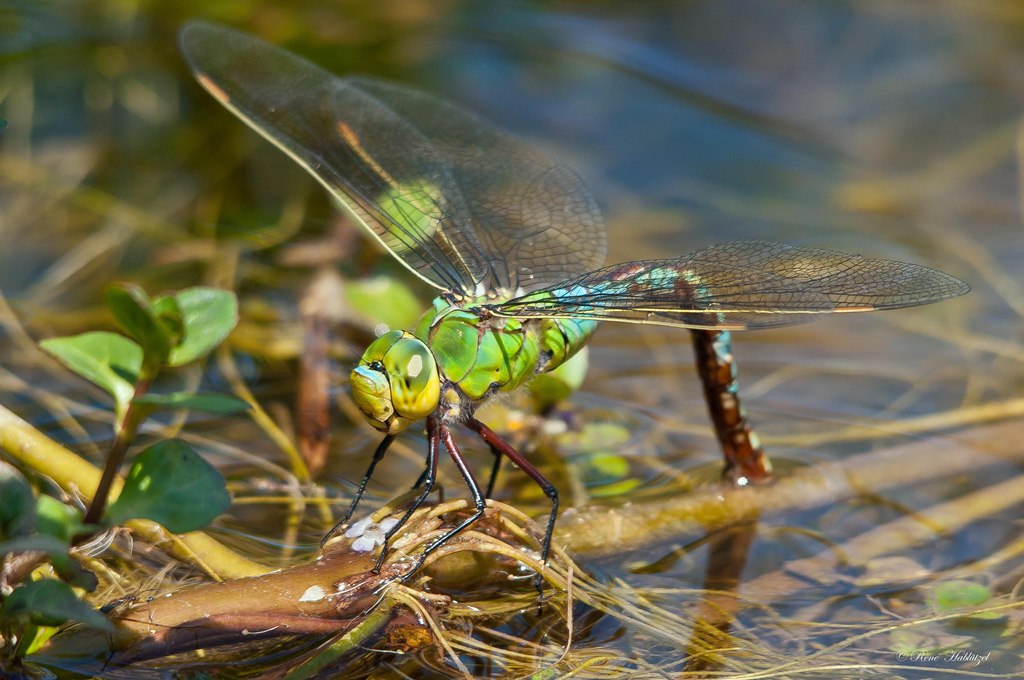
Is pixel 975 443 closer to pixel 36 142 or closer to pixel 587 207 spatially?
pixel 587 207

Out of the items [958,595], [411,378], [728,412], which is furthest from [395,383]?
[958,595]

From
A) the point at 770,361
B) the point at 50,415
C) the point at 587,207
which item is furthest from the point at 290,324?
the point at 770,361

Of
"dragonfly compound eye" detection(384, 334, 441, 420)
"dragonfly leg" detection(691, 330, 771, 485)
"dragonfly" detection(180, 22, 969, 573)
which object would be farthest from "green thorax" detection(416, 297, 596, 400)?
"dragonfly leg" detection(691, 330, 771, 485)

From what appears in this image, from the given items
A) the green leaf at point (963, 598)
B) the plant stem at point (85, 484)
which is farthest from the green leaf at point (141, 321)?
the green leaf at point (963, 598)

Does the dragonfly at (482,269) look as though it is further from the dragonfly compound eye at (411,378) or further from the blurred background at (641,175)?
the blurred background at (641,175)

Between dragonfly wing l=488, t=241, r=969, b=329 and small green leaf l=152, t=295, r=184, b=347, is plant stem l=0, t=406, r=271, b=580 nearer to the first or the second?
small green leaf l=152, t=295, r=184, b=347

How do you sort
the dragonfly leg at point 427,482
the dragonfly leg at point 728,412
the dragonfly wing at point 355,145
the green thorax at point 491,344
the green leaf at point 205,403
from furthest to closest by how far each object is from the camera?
the dragonfly wing at point 355,145
the dragonfly leg at point 728,412
the green thorax at point 491,344
the dragonfly leg at point 427,482
the green leaf at point 205,403

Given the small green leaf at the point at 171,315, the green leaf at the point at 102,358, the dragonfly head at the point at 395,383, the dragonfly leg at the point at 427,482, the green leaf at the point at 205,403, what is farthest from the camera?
the dragonfly head at the point at 395,383
